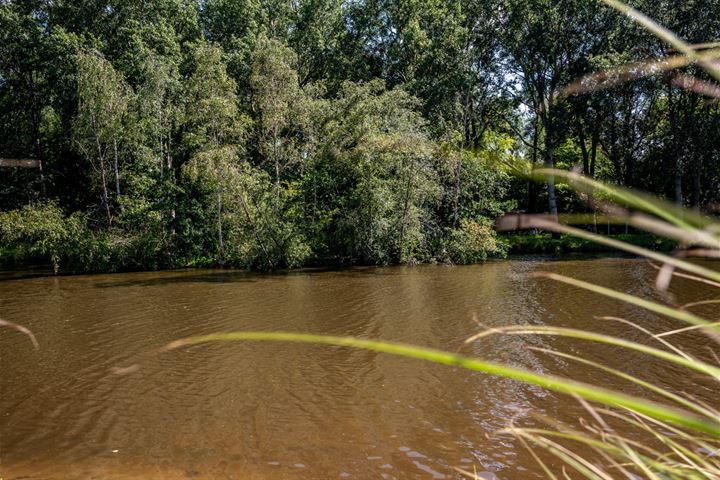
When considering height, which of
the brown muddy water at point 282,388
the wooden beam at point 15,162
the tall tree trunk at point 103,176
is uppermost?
the tall tree trunk at point 103,176

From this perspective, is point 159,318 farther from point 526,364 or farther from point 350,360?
point 526,364

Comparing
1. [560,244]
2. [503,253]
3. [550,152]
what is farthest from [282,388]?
[550,152]

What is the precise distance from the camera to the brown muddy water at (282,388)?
5086 millimetres

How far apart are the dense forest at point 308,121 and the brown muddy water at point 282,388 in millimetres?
8224

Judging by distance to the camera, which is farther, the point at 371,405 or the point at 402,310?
the point at 402,310

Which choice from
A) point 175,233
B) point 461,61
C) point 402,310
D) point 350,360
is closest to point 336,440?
point 350,360

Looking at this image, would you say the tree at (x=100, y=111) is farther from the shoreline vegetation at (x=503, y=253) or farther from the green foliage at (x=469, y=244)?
the green foliage at (x=469, y=244)

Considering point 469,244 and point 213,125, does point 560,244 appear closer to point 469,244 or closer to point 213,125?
point 469,244

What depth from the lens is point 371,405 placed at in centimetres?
646

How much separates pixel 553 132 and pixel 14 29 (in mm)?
31648

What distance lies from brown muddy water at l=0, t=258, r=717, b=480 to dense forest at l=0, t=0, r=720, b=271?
27.0 ft

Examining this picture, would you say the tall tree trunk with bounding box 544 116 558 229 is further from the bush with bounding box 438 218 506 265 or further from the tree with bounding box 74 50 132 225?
the tree with bounding box 74 50 132 225

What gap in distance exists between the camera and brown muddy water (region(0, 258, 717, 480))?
5.09 m

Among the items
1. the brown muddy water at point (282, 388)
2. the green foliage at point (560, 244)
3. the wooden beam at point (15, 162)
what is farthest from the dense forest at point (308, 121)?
the wooden beam at point (15, 162)
